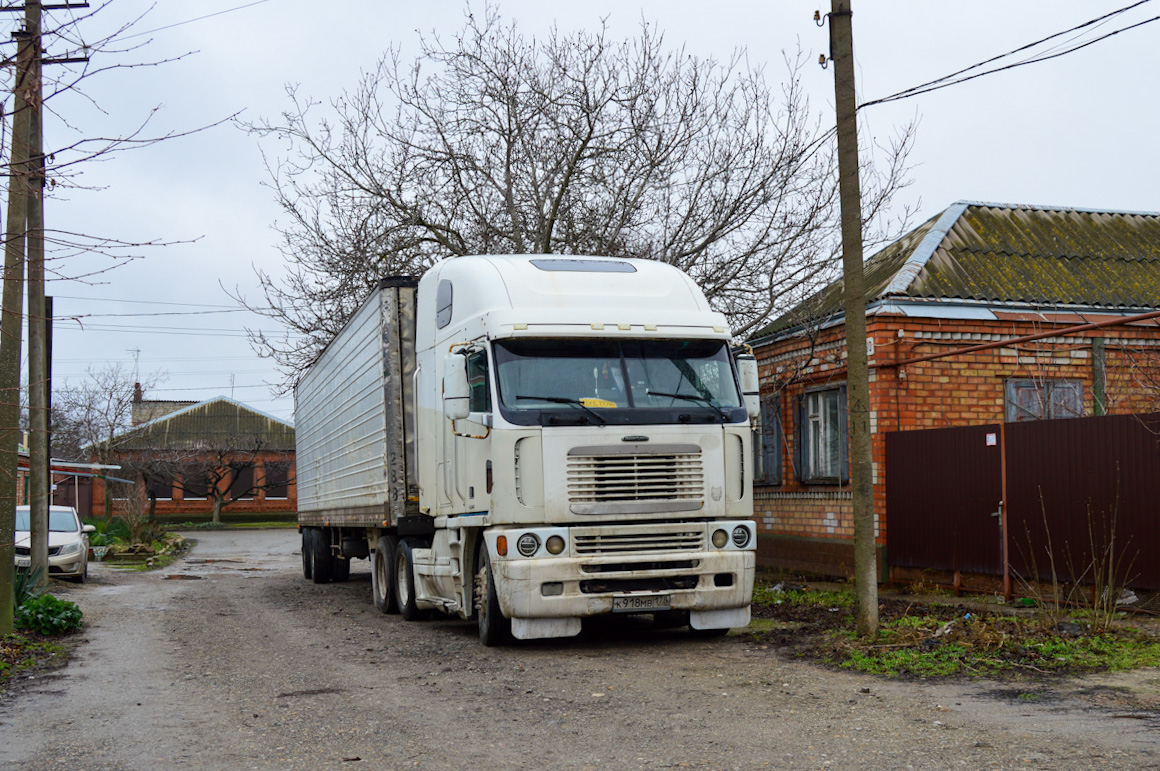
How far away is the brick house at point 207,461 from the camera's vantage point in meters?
55.4

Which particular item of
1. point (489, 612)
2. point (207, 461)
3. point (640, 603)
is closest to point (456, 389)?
point (489, 612)

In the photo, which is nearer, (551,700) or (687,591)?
(551,700)

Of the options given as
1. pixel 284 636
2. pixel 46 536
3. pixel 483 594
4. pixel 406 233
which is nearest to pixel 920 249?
pixel 406 233

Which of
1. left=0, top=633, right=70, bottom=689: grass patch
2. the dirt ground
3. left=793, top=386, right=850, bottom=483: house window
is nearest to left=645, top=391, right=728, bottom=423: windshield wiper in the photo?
the dirt ground

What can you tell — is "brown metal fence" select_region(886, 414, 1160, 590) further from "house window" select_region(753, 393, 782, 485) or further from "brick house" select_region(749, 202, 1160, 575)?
"house window" select_region(753, 393, 782, 485)

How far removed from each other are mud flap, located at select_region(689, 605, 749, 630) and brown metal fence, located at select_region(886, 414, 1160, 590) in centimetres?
297

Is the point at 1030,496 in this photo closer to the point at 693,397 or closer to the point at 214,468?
the point at 693,397

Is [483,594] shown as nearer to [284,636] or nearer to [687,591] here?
[687,591]

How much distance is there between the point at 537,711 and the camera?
24.3 ft

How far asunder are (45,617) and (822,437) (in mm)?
10334

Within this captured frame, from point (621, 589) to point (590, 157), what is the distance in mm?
8603

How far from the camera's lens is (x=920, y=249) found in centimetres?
1642

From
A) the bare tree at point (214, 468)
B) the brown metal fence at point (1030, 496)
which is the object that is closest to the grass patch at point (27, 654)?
the brown metal fence at point (1030, 496)

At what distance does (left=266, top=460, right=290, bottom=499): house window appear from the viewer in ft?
194
